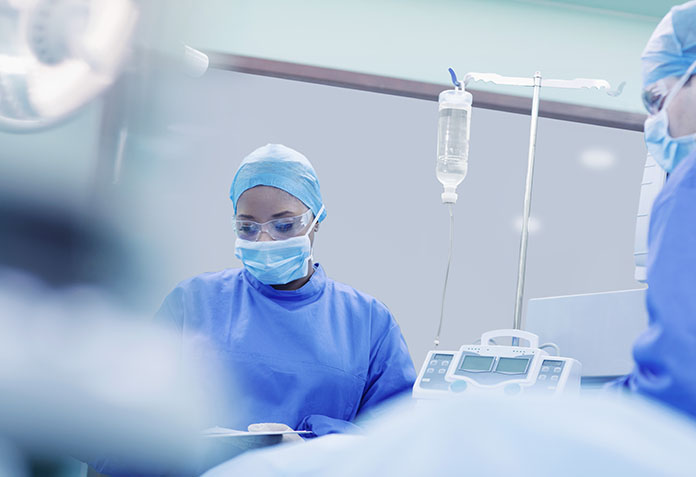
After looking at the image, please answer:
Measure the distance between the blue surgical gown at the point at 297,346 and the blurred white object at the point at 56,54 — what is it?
4.09 ft

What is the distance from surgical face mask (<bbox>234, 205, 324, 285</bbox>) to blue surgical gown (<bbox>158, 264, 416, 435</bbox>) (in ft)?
0.14

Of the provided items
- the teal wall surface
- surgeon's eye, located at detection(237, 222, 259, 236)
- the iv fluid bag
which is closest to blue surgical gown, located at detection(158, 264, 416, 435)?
surgeon's eye, located at detection(237, 222, 259, 236)

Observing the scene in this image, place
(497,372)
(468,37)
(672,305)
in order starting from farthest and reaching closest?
(468,37) → (497,372) → (672,305)

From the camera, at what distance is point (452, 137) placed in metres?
2.18

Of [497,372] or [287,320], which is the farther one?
[287,320]

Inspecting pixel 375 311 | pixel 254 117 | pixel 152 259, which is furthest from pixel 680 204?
pixel 254 117

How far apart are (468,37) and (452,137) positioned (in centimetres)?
75

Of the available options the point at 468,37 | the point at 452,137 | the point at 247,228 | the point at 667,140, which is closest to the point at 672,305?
the point at 667,140

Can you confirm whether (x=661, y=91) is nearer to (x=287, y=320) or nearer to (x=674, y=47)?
(x=674, y=47)

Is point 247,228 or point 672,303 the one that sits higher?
point 672,303

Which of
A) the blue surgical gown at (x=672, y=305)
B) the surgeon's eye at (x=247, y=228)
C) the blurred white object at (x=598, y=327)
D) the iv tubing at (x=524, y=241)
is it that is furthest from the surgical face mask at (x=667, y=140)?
the surgeon's eye at (x=247, y=228)

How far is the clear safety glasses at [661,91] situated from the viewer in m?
1.24

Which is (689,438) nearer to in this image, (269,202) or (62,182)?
(62,182)

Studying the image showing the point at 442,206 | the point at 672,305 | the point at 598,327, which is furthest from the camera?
the point at 442,206
